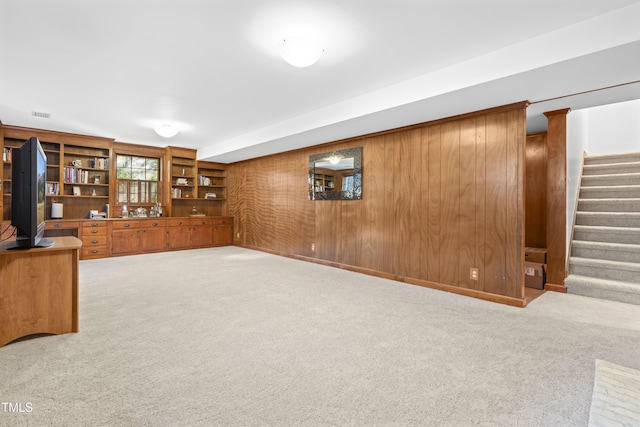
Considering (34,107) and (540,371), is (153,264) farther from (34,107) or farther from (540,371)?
(540,371)

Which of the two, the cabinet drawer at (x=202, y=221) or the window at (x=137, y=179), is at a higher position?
the window at (x=137, y=179)

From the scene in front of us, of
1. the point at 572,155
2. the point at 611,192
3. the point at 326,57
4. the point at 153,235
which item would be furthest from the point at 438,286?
the point at 153,235

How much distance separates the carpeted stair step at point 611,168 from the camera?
509 centimetres

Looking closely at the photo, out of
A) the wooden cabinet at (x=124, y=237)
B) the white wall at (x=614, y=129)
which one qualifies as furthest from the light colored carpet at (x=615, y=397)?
the wooden cabinet at (x=124, y=237)

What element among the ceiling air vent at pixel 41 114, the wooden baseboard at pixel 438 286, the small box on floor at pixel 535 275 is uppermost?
the ceiling air vent at pixel 41 114

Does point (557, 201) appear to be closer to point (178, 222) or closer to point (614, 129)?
point (614, 129)

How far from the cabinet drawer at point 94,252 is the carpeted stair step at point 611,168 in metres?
9.27

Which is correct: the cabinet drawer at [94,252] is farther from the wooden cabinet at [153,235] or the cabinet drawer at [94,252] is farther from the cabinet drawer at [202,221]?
the cabinet drawer at [202,221]

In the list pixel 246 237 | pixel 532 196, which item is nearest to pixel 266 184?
pixel 246 237

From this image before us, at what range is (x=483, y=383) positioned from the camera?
1.84 m

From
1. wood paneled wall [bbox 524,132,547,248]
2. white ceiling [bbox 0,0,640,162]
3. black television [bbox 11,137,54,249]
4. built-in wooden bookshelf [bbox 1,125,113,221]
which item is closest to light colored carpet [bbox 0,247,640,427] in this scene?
black television [bbox 11,137,54,249]

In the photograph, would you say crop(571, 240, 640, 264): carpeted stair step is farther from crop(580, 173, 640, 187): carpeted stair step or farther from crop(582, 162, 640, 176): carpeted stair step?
crop(582, 162, 640, 176): carpeted stair step

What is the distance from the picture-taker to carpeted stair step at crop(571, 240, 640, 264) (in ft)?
12.8

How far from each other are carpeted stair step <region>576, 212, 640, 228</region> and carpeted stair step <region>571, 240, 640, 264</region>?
494 millimetres
